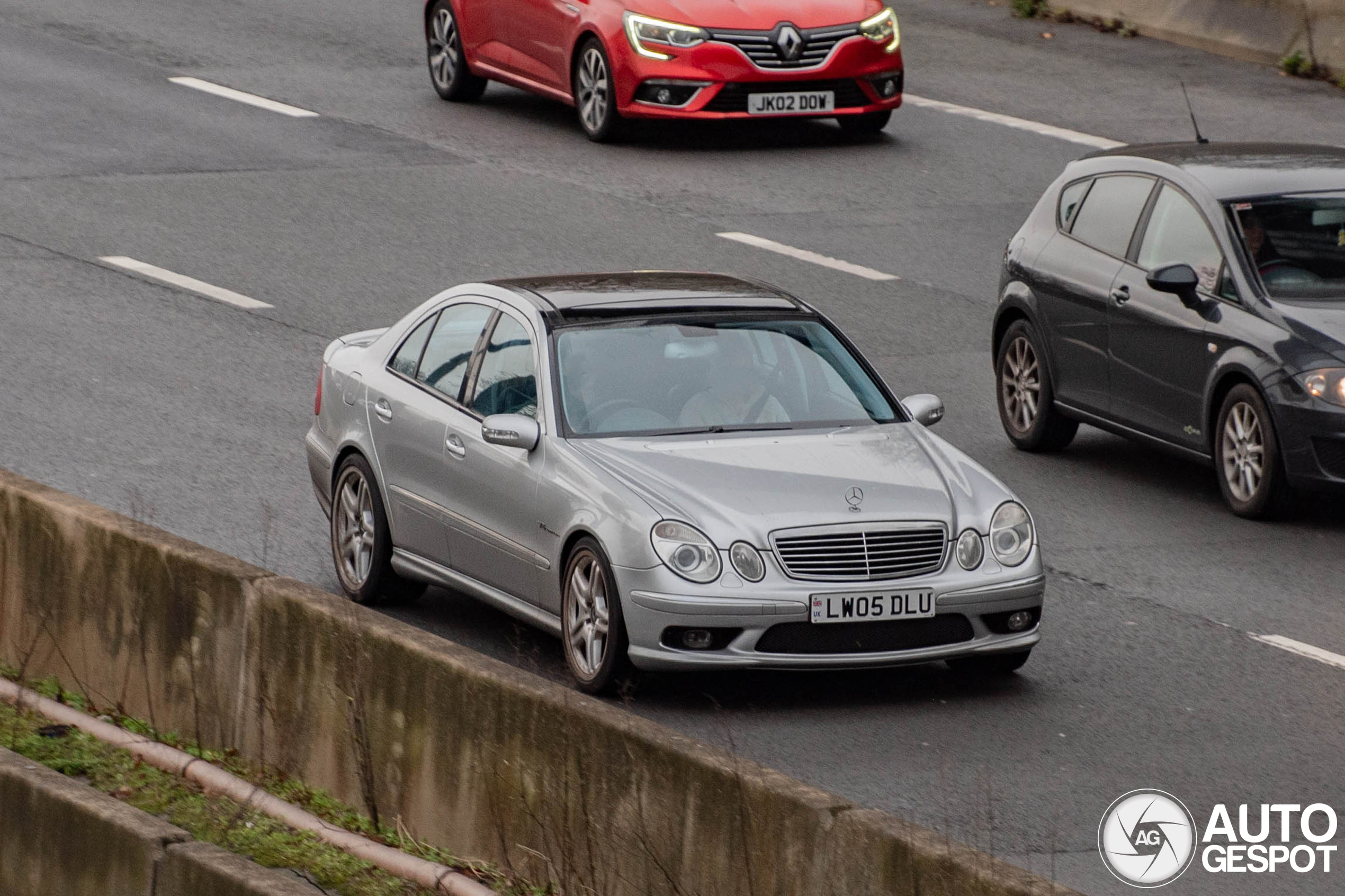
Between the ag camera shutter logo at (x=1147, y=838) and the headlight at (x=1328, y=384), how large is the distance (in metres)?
4.09

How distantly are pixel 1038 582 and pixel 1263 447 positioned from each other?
3123 millimetres

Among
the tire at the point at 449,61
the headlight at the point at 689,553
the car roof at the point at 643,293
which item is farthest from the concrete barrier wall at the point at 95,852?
the tire at the point at 449,61

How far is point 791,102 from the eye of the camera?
20.7 metres

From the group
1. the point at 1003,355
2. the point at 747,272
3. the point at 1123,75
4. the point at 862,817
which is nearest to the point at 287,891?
the point at 862,817

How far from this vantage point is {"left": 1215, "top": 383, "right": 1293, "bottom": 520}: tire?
11867 mm

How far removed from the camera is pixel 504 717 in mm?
6773

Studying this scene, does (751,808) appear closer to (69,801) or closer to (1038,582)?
(69,801)

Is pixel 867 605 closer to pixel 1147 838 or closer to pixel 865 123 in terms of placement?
pixel 1147 838

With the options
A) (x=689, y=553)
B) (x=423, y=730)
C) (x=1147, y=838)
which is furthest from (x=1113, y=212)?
(x=423, y=730)

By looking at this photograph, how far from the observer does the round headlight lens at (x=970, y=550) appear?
908 centimetres

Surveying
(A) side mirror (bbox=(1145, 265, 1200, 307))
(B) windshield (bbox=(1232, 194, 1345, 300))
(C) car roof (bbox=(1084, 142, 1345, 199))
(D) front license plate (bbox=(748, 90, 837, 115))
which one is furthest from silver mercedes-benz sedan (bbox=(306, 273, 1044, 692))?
(D) front license plate (bbox=(748, 90, 837, 115))

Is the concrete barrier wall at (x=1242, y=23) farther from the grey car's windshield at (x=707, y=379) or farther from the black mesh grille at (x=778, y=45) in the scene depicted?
the grey car's windshield at (x=707, y=379)

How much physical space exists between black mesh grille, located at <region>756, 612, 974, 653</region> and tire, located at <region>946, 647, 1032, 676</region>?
1.10 feet

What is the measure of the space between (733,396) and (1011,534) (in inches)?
52.5
